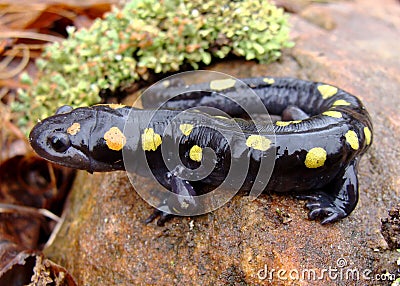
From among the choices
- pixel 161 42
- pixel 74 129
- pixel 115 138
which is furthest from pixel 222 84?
pixel 74 129

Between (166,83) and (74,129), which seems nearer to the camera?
(74,129)

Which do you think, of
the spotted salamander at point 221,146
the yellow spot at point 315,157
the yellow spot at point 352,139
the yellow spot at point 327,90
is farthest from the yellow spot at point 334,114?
the yellow spot at point 327,90

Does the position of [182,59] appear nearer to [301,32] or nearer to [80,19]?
[301,32]

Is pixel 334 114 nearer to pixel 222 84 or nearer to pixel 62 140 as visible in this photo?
pixel 222 84

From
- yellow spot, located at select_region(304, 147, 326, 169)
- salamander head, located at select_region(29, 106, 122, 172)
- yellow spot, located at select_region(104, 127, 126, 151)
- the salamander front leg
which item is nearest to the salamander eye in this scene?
salamander head, located at select_region(29, 106, 122, 172)

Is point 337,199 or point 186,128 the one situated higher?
point 186,128

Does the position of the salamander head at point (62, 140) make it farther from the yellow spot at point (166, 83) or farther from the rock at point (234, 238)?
the yellow spot at point (166, 83)

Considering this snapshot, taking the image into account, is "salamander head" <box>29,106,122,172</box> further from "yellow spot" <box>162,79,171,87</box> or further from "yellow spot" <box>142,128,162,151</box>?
"yellow spot" <box>162,79,171,87</box>
